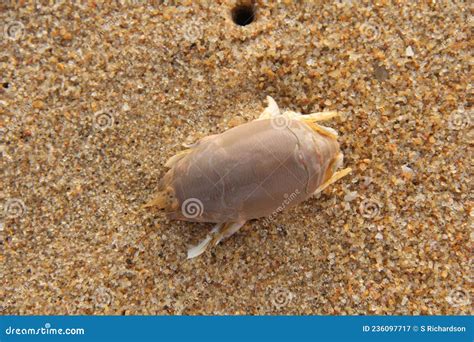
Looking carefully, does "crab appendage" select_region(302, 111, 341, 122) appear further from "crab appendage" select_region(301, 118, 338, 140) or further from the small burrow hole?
the small burrow hole

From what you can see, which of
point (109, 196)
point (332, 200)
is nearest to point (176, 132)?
point (109, 196)

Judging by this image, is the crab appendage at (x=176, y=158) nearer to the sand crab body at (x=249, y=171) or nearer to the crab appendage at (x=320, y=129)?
the sand crab body at (x=249, y=171)

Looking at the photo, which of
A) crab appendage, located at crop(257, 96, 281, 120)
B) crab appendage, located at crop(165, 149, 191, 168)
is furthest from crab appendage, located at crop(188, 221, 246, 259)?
crab appendage, located at crop(257, 96, 281, 120)

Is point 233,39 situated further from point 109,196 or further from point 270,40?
point 109,196

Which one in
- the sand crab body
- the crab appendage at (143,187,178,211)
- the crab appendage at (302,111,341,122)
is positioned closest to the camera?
the sand crab body

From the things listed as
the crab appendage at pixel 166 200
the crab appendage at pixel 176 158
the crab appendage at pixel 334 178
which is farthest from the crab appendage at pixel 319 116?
the crab appendage at pixel 166 200

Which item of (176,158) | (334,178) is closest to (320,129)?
(334,178)
